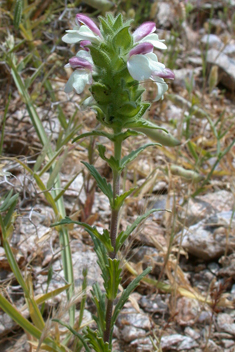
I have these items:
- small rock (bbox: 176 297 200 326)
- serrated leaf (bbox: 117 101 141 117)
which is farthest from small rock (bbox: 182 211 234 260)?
serrated leaf (bbox: 117 101 141 117)

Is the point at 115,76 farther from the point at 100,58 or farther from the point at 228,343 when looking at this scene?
the point at 228,343

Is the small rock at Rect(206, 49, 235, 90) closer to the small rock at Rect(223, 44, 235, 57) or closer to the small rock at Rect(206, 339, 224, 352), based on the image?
the small rock at Rect(223, 44, 235, 57)

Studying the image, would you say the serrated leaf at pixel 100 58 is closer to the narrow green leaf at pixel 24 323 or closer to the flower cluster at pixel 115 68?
the flower cluster at pixel 115 68

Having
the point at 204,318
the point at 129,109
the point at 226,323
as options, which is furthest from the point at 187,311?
the point at 129,109

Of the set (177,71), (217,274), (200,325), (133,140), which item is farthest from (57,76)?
(200,325)

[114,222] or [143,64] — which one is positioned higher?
[143,64]

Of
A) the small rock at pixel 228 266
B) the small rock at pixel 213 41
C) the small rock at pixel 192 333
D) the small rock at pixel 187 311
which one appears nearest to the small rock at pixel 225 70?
the small rock at pixel 213 41
